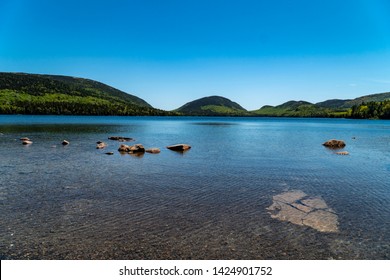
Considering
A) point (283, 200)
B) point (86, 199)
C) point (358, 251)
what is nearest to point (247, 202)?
point (283, 200)

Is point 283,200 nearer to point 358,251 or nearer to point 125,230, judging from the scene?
point 358,251

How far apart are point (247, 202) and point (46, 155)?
33129 millimetres

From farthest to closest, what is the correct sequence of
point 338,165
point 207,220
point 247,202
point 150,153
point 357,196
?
1. point 150,153
2. point 338,165
3. point 357,196
4. point 247,202
5. point 207,220

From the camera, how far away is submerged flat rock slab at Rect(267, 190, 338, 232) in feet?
54.0

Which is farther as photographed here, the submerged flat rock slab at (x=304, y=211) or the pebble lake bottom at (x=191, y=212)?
the submerged flat rock slab at (x=304, y=211)

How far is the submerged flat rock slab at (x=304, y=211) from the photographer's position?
1645cm

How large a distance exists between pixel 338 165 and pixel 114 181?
2786cm

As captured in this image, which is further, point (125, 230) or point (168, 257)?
point (125, 230)

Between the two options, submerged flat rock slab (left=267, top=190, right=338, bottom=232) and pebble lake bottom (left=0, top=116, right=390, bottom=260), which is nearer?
pebble lake bottom (left=0, top=116, right=390, bottom=260)

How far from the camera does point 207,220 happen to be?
16812 millimetres

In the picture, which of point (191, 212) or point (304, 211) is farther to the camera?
point (304, 211)

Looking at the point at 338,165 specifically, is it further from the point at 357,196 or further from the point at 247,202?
the point at 247,202

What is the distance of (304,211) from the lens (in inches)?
731
